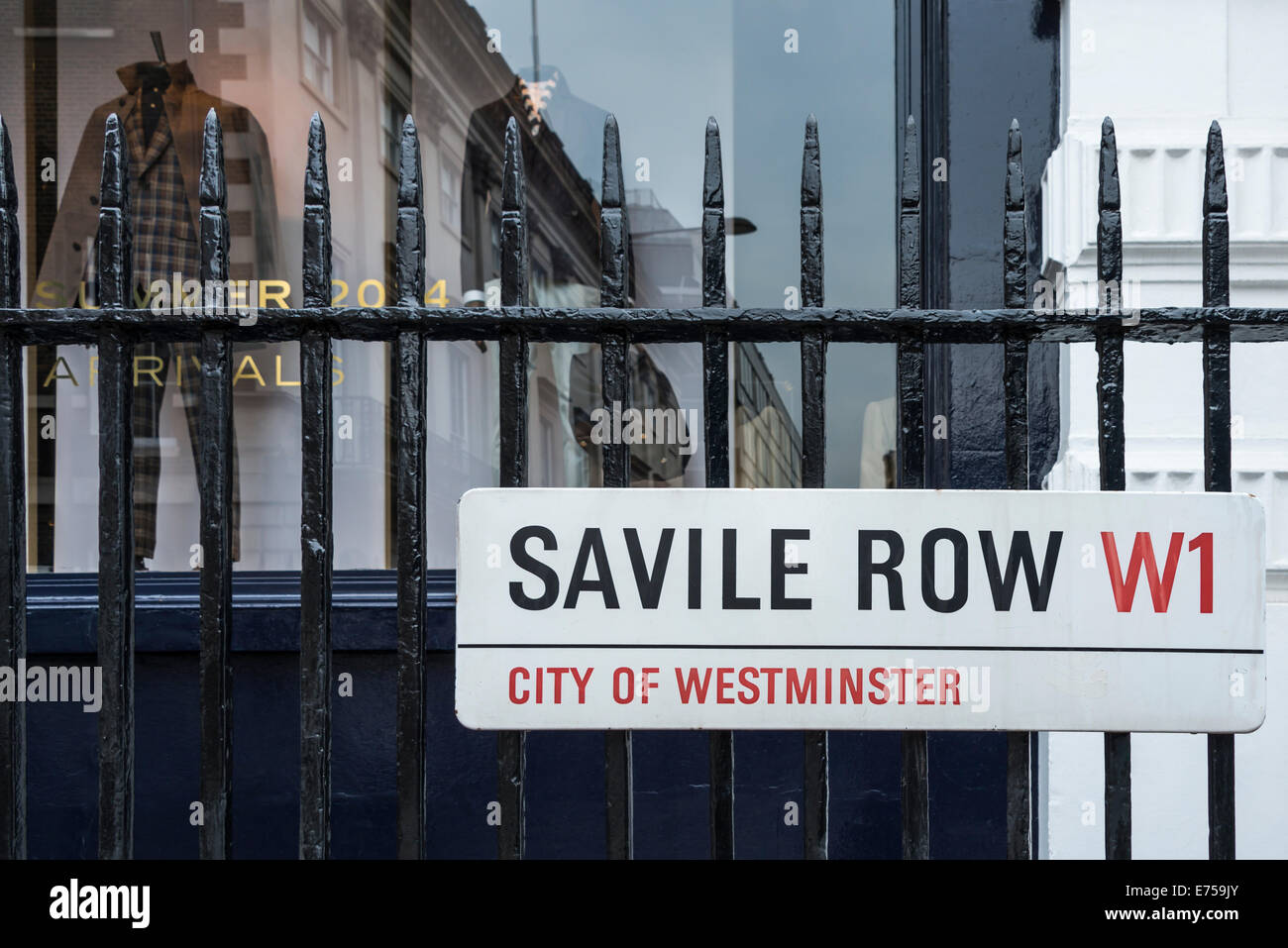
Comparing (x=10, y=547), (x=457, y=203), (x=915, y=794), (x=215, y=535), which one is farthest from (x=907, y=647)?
(x=457, y=203)

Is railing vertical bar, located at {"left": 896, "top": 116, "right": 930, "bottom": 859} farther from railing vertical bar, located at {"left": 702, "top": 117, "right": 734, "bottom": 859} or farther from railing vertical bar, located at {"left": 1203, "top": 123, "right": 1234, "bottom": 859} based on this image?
railing vertical bar, located at {"left": 1203, "top": 123, "right": 1234, "bottom": 859}

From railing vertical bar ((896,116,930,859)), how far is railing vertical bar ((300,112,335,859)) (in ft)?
3.79

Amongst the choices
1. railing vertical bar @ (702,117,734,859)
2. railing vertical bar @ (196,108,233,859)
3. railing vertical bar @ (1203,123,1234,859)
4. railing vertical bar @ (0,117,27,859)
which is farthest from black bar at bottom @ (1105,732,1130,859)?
railing vertical bar @ (0,117,27,859)

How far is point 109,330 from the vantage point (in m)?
2.11

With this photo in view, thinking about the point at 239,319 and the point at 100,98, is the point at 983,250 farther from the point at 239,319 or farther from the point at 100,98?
the point at 100,98

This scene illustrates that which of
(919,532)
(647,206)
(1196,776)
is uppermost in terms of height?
(647,206)

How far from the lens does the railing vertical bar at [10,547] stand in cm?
213

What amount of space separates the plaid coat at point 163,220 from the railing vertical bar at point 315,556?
2056mm

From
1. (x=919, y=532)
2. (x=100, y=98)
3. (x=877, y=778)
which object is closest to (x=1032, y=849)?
(x=877, y=778)

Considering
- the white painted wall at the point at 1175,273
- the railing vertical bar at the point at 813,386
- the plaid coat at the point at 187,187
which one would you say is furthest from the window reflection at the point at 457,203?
the railing vertical bar at the point at 813,386

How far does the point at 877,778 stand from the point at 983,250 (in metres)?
1.79

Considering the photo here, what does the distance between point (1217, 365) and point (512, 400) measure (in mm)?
1395

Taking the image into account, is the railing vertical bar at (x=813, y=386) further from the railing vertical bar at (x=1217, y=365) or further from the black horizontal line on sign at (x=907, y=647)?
the railing vertical bar at (x=1217, y=365)

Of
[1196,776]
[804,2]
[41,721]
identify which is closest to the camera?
[1196,776]
